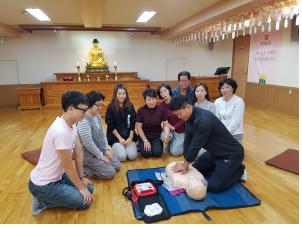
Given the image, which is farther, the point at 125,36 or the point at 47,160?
the point at 125,36

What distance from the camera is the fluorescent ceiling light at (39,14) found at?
14.1ft

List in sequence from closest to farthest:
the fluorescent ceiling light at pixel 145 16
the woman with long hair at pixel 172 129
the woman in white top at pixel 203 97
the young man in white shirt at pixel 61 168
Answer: the young man in white shirt at pixel 61 168
the woman in white top at pixel 203 97
the woman with long hair at pixel 172 129
the fluorescent ceiling light at pixel 145 16

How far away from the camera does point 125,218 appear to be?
1788mm

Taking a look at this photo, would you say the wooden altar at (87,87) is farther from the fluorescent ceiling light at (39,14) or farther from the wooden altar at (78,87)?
the fluorescent ceiling light at (39,14)

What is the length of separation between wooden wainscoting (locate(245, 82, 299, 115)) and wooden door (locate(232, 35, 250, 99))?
0.36 metres

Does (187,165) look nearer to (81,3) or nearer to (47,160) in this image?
(47,160)

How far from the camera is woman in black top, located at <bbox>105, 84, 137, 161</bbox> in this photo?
9.15 feet

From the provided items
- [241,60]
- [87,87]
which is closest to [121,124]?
[87,87]

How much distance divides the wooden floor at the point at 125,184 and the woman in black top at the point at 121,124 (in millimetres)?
158

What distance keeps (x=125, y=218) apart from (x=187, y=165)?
0.72 metres

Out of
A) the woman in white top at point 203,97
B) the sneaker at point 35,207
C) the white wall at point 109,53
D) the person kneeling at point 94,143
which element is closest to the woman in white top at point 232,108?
the woman in white top at point 203,97

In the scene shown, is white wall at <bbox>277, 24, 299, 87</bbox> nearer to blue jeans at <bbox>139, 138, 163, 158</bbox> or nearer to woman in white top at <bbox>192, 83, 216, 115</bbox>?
woman in white top at <bbox>192, 83, 216, 115</bbox>

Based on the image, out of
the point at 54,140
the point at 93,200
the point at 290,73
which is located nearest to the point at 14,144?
the point at 93,200

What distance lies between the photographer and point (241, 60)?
285 inches
